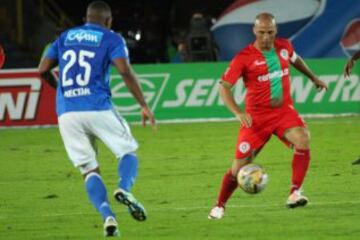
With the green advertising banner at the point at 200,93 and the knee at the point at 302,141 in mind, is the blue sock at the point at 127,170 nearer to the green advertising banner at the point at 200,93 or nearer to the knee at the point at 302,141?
the knee at the point at 302,141

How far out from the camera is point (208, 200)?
1185 cm

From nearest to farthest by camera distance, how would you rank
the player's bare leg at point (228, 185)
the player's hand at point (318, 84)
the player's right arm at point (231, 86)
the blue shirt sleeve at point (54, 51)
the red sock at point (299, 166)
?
1. the blue shirt sleeve at point (54, 51)
2. the player's right arm at point (231, 86)
3. the player's bare leg at point (228, 185)
4. the red sock at point (299, 166)
5. the player's hand at point (318, 84)

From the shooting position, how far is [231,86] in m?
10.6

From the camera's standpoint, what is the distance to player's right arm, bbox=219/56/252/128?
1033 cm

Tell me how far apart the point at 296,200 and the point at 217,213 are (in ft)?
2.82

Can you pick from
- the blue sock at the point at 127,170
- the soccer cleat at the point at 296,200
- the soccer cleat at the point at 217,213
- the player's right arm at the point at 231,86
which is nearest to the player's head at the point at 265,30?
the player's right arm at the point at 231,86

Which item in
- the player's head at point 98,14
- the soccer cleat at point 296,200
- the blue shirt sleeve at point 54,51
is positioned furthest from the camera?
the soccer cleat at point 296,200

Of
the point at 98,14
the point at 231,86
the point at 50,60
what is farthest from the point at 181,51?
the point at 98,14

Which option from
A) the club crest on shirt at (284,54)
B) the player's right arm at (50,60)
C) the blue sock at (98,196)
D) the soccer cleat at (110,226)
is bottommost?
the soccer cleat at (110,226)

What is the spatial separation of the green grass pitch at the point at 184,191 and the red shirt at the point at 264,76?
112 cm

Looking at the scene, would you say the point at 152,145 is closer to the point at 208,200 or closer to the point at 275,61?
the point at 208,200

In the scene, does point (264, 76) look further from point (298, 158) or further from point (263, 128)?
point (298, 158)

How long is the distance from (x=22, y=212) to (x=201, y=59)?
14372mm

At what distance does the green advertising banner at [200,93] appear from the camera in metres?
22.3
